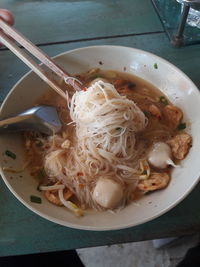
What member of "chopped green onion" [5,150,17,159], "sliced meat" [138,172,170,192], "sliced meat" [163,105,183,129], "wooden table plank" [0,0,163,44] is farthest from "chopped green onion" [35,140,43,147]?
"wooden table plank" [0,0,163,44]

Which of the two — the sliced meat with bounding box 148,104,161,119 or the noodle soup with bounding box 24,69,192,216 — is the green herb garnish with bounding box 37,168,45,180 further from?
the sliced meat with bounding box 148,104,161,119

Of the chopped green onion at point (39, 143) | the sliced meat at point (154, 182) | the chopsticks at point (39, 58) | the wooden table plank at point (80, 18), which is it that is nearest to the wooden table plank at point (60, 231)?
the sliced meat at point (154, 182)

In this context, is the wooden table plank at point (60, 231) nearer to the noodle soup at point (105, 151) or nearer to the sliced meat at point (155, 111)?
the noodle soup at point (105, 151)

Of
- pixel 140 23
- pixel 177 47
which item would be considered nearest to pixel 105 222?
pixel 177 47

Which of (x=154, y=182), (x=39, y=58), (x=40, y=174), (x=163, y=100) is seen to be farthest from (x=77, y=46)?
(x=154, y=182)

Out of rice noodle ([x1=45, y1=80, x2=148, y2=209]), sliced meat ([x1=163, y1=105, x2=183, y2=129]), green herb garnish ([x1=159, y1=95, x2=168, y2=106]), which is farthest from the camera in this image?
green herb garnish ([x1=159, y1=95, x2=168, y2=106])

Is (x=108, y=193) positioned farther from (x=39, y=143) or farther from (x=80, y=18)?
(x=80, y=18)

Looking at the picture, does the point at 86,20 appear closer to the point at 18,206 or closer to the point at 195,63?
the point at 195,63

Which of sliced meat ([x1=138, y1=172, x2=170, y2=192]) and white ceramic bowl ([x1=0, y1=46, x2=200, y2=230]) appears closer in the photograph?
white ceramic bowl ([x1=0, y1=46, x2=200, y2=230])
